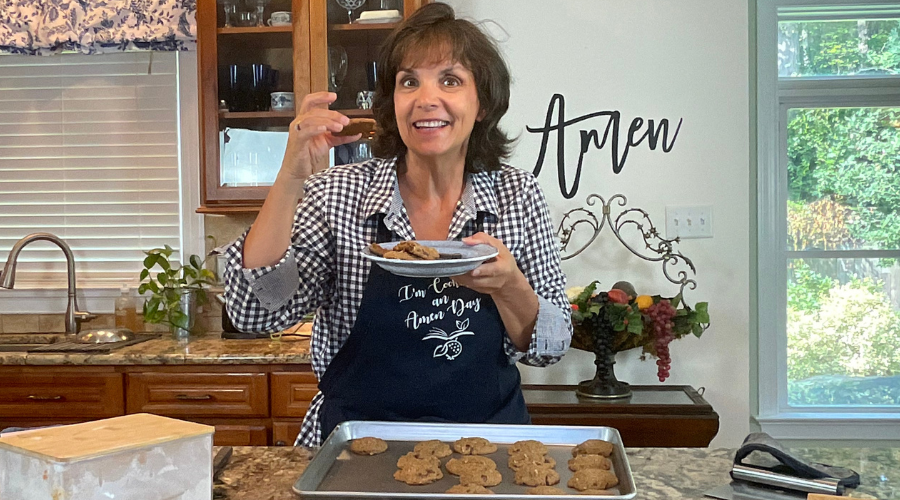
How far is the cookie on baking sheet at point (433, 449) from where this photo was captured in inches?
42.1

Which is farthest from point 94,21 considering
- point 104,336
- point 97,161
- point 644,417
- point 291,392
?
point 644,417

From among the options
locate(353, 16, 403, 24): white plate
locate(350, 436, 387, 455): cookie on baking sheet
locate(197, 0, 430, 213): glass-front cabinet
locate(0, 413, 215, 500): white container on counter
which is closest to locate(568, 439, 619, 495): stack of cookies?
locate(350, 436, 387, 455): cookie on baking sheet

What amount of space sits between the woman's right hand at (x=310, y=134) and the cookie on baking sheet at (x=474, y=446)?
1.64 ft

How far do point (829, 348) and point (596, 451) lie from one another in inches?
87.2

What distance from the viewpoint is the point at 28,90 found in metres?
3.17

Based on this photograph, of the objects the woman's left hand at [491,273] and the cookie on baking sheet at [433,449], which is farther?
the woman's left hand at [491,273]

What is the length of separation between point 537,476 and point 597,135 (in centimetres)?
191

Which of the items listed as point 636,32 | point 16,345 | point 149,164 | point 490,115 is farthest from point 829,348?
point 16,345

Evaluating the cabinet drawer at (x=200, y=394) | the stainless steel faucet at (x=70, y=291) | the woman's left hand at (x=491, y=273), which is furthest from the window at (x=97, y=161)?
the woman's left hand at (x=491, y=273)

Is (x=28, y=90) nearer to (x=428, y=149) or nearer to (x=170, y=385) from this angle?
(x=170, y=385)

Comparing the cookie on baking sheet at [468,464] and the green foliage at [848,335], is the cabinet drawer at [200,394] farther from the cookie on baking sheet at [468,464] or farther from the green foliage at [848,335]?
the green foliage at [848,335]

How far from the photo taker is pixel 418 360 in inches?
52.3

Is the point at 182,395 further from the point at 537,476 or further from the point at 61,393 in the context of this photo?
the point at 537,476

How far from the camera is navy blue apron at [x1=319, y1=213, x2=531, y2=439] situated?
4.30ft
